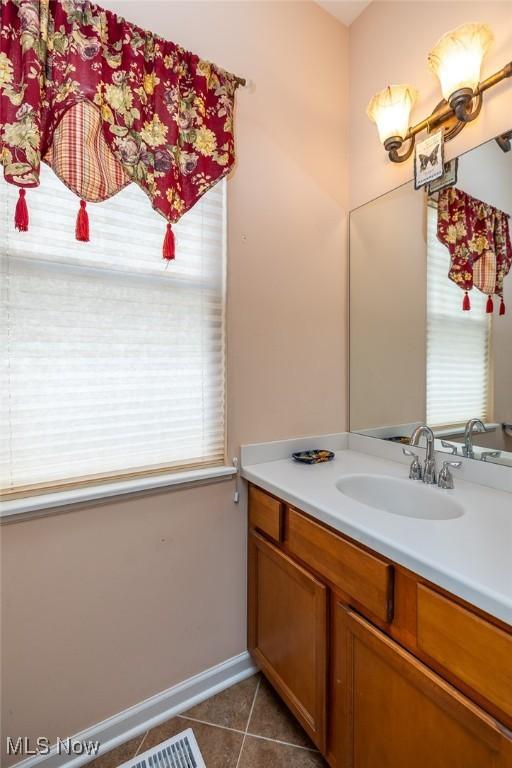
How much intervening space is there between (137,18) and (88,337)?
1.16 metres

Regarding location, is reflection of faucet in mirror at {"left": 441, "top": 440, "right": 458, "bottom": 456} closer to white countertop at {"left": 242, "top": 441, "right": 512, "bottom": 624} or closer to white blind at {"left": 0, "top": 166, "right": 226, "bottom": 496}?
white countertop at {"left": 242, "top": 441, "right": 512, "bottom": 624}

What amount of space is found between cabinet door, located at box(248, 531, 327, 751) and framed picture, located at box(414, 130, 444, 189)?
5.08ft

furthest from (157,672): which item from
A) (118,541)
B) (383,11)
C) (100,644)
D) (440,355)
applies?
(383,11)

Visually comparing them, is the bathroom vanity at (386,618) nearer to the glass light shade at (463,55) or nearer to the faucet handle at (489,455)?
the faucet handle at (489,455)

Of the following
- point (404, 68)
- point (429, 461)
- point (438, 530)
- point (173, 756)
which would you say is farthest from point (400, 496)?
point (404, 68)

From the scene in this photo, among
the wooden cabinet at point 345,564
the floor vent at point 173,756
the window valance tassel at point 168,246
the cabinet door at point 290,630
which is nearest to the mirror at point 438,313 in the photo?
the wooden cabinet at point 345,564

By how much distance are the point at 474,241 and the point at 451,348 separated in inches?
16.2

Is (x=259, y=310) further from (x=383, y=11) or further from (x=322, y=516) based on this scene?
(x=383, y=11)

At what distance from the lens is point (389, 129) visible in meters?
1.44

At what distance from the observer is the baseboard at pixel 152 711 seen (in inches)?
44.3

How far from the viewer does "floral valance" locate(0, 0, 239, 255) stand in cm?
98

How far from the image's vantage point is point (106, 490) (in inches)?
46.2

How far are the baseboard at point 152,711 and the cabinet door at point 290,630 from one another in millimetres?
138

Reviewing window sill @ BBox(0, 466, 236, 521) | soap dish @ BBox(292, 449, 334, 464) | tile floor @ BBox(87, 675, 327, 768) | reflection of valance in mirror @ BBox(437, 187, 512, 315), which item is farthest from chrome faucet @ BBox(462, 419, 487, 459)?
tile floor @ BBox(87, 675, 327, 768)
